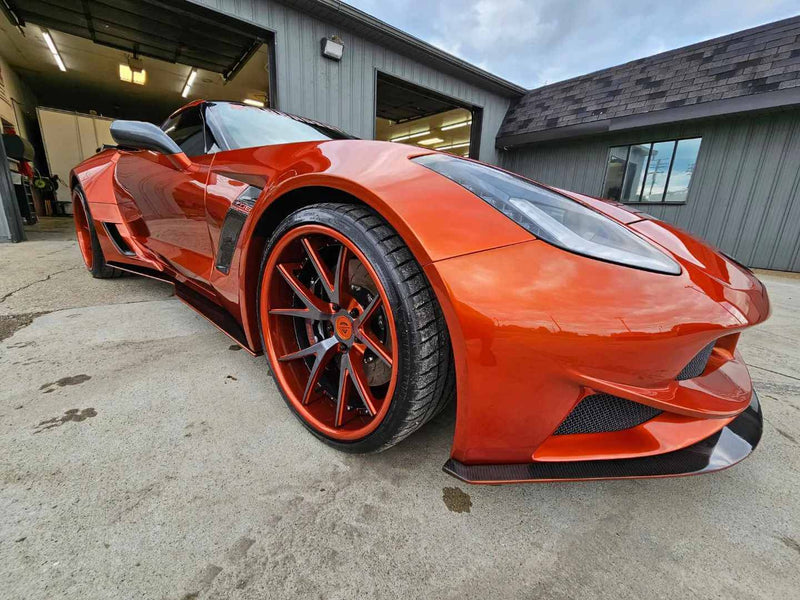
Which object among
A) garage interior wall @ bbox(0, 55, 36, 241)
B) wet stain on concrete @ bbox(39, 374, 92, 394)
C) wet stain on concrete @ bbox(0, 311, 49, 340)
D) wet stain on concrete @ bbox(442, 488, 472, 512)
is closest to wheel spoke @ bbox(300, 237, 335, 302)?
wet stain on concrete @ bbox(442, 488, 472, 512)

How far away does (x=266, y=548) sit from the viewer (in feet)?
2.71

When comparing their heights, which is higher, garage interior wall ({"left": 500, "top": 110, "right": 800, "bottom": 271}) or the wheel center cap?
garage interior wall ({"left": 500, "top": 110, "right": 800, "bottom": 271})

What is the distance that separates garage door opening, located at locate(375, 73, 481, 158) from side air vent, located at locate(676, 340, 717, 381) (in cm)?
708

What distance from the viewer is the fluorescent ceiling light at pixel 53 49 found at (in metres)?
7.68

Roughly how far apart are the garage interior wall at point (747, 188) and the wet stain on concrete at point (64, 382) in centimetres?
906

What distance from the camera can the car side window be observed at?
5.99 ft

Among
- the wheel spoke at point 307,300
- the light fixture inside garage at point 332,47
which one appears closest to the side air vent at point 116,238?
the wheel spoke at point 307,300

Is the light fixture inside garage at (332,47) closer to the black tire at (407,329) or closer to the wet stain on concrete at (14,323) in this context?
the wet stain on concrete at (14,323)

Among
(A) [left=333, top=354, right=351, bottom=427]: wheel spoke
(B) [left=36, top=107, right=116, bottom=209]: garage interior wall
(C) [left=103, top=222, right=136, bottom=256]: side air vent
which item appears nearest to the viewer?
(A) [left=333, top=354, right=351, bottom=427]: wheel spoke

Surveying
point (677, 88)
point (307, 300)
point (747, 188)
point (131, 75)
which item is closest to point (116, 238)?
point (307, 300)

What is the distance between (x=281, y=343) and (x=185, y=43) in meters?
8.82

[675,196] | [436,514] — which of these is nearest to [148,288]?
[436,514]

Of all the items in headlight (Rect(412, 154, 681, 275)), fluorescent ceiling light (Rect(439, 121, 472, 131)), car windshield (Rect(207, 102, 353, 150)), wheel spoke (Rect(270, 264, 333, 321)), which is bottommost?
wheel spoke (Rect(270, 264, 333, 321))

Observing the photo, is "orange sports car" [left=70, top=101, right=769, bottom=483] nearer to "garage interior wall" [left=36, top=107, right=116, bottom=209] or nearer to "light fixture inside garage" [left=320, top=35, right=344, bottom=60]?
"light fixture inside garage" [left=320, top=35, right=344, bottom=60]
